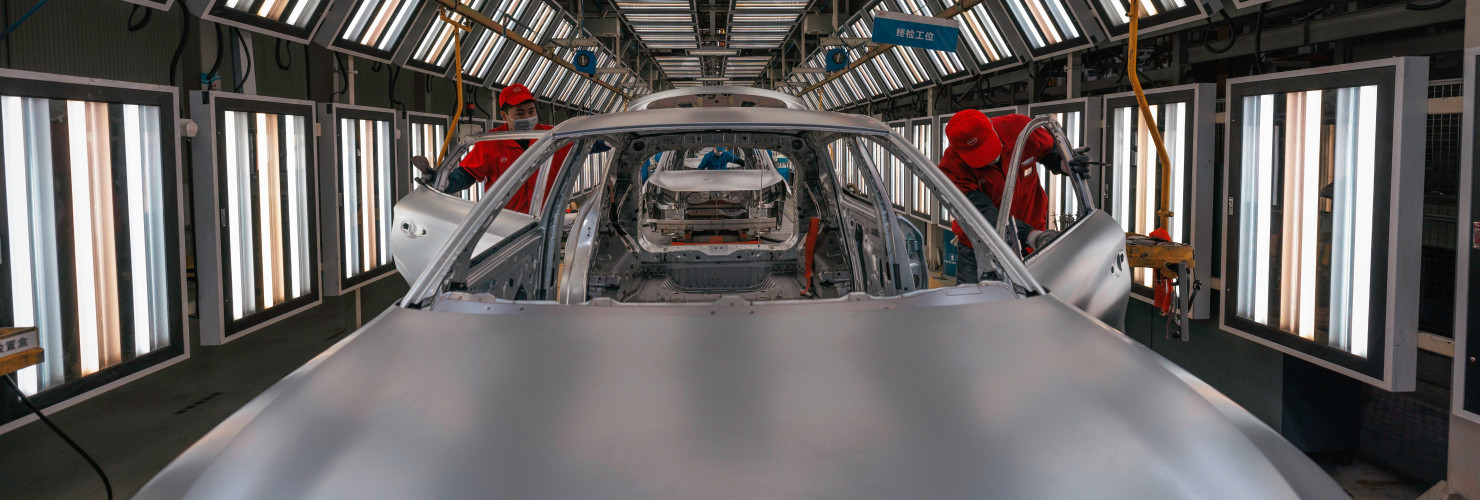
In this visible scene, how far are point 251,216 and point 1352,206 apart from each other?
5124mm

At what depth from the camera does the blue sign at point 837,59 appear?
36.1 ft

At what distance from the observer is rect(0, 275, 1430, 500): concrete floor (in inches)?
128

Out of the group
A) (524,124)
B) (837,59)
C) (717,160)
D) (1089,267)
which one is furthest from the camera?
(837,59)

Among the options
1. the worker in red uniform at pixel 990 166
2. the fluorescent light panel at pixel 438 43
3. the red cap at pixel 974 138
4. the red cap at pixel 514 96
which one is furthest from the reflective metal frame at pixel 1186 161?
the fluorescent light panel at pixel 438 43

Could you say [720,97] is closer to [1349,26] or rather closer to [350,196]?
[1349,26]

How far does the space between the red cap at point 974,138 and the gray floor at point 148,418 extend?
12.1ft

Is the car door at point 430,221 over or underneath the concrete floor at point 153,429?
over

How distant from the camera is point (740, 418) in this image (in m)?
1.45

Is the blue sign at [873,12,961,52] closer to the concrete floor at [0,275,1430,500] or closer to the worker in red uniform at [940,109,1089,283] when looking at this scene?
the worker in red uniform at [940,109,1089,283]

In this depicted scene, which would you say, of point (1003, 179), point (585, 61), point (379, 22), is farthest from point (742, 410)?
point (585, 61)

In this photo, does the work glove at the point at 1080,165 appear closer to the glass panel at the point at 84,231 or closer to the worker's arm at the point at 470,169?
the worker's arm at the point at 470,169

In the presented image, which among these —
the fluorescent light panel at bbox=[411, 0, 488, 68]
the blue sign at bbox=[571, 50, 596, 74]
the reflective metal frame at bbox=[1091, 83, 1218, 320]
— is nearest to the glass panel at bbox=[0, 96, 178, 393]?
the fluorescent light panel at bbox=[411, 0, 488, 68]

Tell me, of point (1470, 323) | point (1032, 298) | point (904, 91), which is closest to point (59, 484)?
point (1032, 298)

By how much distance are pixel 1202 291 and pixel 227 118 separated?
4.99 meters
